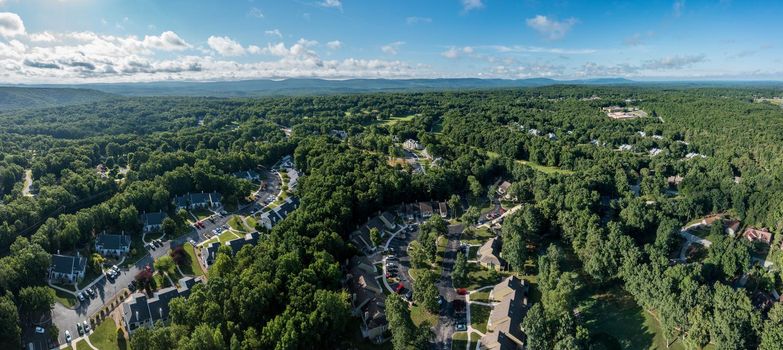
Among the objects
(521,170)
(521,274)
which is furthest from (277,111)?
(521,274)

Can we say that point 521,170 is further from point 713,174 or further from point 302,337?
point 302,337

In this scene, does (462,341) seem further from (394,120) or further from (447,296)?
(394,120)

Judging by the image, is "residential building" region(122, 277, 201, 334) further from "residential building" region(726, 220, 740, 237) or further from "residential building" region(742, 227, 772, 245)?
"residential building" region(742, 227, 772, 245)

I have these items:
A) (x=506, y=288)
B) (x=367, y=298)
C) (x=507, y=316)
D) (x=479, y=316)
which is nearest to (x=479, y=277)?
(x=506, y=288)

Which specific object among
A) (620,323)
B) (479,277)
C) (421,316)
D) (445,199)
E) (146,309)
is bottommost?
(421,316)

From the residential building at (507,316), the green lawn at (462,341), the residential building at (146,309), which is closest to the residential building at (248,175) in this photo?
the residential building at (146,309)

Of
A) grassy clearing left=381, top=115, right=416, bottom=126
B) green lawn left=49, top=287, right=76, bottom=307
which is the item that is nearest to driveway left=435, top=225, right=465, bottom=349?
green lawn left=49, top=287, right=76, bottom=307
